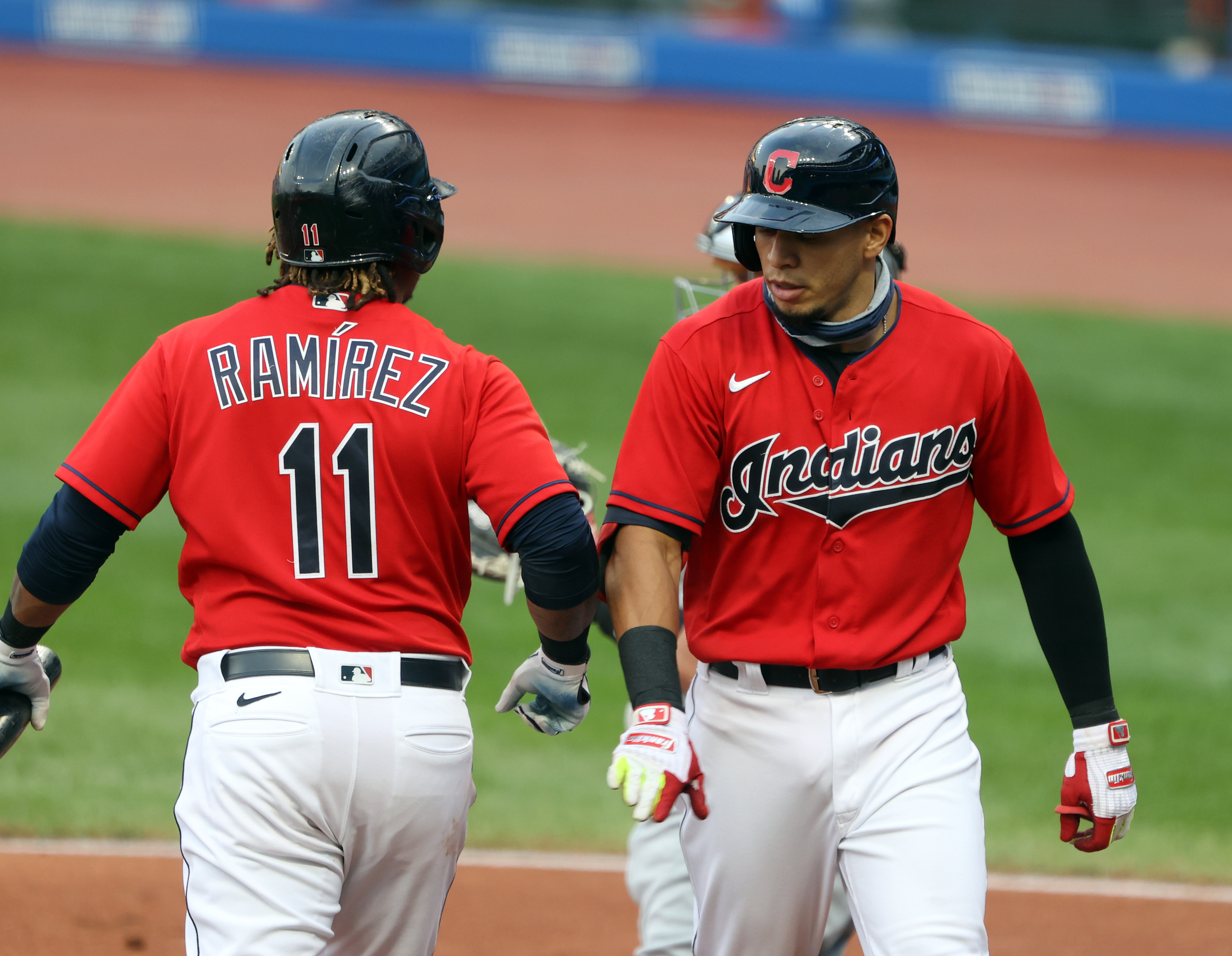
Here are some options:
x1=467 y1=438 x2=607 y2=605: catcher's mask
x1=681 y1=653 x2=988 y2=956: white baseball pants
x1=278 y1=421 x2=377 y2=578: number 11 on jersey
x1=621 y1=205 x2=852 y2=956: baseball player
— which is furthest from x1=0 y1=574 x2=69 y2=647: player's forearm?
x1=621 y1=205 x2=852 y2=956: baseball player

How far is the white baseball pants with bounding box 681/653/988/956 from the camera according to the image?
3.05 meters

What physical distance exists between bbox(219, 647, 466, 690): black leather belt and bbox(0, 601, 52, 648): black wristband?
517 millimetres

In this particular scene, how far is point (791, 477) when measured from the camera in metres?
3.20

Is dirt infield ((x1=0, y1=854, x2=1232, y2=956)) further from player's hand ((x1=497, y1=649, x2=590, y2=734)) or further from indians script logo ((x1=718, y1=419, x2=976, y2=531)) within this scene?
indians script logo ((x1=718, y1=419, x2=976, y2=531))

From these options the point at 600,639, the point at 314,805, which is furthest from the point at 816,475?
the point at 600,639

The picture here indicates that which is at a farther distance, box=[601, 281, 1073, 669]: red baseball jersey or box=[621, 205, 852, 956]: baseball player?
box=[621, 205, 852, 956]: baseball player

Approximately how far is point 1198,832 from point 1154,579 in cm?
329

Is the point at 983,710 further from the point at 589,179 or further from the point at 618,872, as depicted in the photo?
the point at 589,179

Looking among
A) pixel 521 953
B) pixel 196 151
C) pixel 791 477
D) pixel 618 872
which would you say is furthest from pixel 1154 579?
pixel 196 151

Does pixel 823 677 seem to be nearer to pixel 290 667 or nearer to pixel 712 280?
pixel 290 667

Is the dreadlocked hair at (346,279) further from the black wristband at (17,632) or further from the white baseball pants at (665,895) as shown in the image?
the white baseball pants at (665,895)

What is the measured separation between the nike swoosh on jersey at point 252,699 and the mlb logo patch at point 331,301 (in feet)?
2.37

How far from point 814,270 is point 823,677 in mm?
812

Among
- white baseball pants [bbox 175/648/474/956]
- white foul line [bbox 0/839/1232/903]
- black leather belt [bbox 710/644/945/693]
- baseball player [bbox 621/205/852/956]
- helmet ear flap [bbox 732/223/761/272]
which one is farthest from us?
white foul line [bbox 0/839/1232/903]
